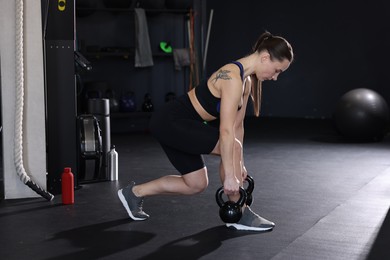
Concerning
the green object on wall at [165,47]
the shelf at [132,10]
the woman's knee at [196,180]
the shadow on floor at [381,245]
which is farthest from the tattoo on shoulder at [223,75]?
the green object on wall at [165,47]

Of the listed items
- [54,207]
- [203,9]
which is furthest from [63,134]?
[203,9]

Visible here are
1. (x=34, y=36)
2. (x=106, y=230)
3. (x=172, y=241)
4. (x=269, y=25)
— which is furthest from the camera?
(x=269, y=25)

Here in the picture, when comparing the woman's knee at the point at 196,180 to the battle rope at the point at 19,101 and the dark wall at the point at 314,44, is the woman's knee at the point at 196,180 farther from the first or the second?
the dark wall at the point at 314,44

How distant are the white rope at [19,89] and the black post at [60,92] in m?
0.23

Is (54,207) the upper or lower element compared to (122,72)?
lower

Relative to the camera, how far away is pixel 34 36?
3844 mm

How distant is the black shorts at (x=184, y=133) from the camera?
2.98 meters

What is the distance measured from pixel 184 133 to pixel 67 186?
1082 mm

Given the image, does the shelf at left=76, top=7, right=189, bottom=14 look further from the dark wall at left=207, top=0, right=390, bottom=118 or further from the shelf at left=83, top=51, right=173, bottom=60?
the dark wall at left=207, top=0, right=390, bottom=118

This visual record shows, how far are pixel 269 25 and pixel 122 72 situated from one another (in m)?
2.86

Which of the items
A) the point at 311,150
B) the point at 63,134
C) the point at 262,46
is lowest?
the point at 311,150

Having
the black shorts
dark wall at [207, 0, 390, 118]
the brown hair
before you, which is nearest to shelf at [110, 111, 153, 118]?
dark wall at [207, 0, 390, 118]

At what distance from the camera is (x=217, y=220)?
3350 millimetres

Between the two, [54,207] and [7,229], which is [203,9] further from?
[7,229]
